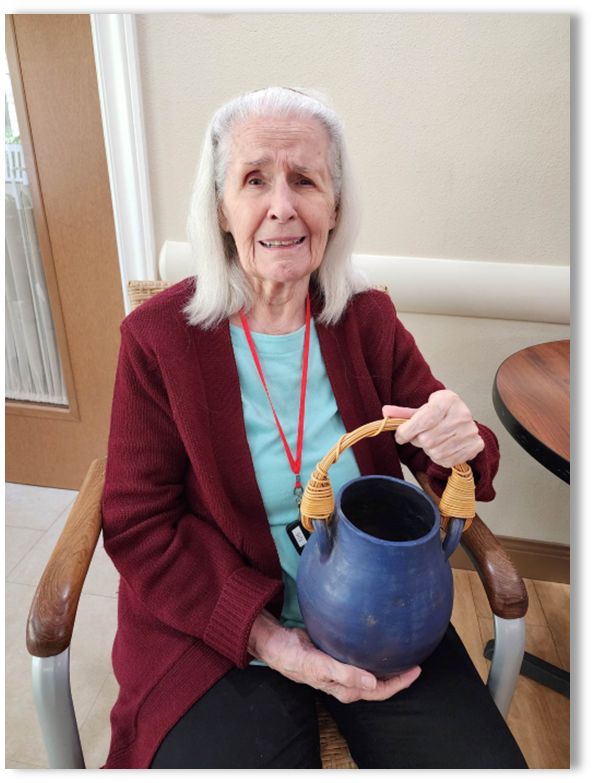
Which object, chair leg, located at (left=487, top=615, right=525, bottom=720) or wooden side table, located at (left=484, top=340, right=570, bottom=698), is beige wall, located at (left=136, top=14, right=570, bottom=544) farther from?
chair leg, located at (left=487, top=615, right=525, bottom=720)

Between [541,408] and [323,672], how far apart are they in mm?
765

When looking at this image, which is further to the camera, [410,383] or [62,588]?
[410,383]

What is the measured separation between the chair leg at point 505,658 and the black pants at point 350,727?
0.03 meters

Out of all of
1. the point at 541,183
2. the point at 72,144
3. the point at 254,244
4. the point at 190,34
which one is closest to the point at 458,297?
the point at 541,183

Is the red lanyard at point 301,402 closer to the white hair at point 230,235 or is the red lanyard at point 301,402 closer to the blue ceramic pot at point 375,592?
the white hair at point 230,235

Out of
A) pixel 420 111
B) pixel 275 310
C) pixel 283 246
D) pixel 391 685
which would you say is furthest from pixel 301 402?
pixel 420 111

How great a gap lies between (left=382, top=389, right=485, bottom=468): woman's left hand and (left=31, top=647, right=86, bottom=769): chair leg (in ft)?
2.09

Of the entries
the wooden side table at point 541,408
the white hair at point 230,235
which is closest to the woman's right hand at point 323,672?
the wooden side table at point 541,408

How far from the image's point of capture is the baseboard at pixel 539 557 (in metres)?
1.90

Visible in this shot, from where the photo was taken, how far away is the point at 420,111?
143 centimetres

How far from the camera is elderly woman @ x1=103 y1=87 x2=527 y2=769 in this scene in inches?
33.1

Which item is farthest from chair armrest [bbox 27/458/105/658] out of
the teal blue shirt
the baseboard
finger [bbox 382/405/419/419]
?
the baseboard

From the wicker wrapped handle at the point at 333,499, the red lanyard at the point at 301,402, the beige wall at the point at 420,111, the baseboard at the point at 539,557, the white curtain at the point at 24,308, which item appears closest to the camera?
the wicker wrapped handle at the point at 333,499

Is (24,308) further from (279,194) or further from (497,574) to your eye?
(497,574)
